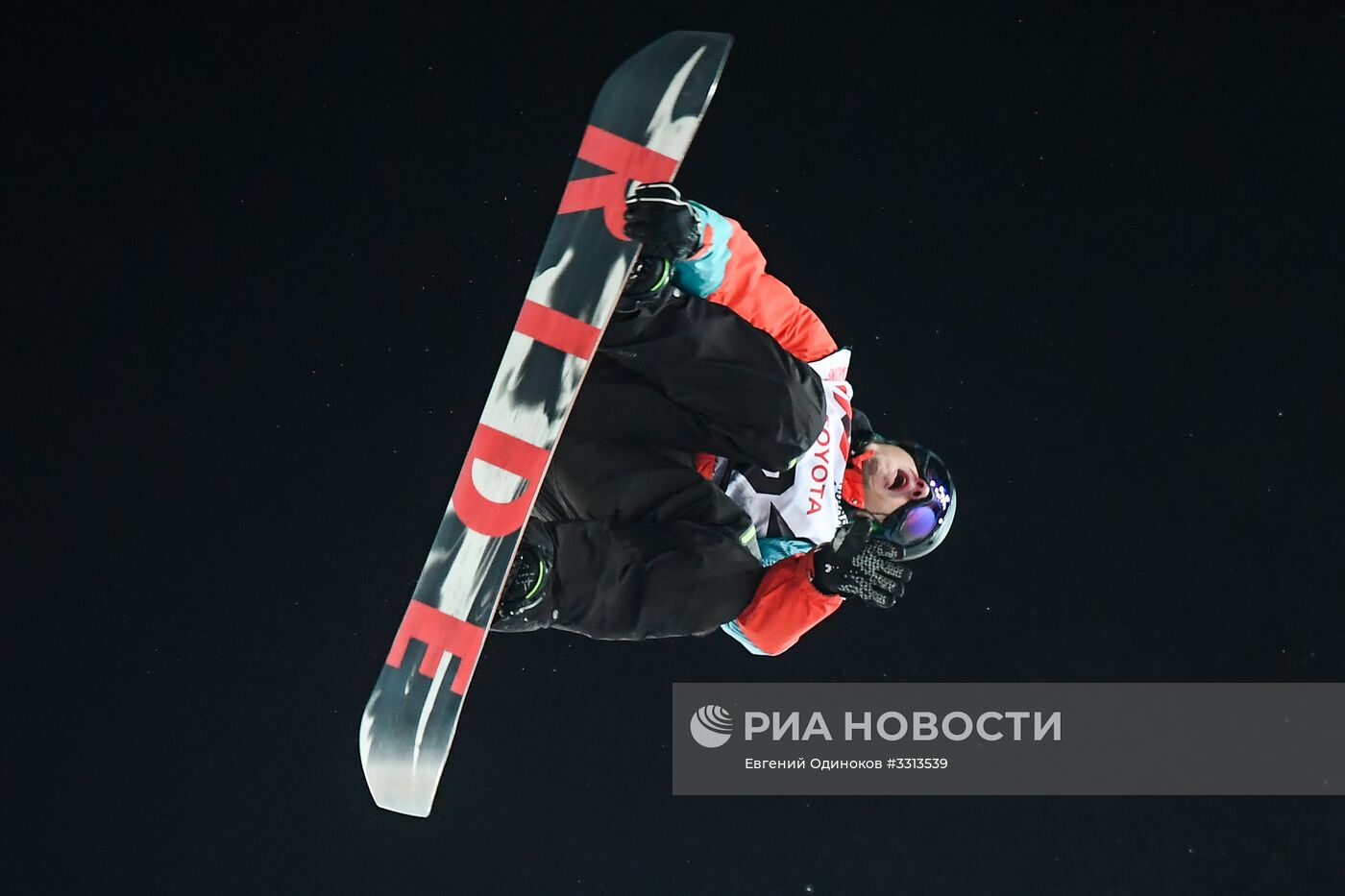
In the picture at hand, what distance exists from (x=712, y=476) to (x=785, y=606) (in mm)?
280

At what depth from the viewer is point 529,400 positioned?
223 centimetres

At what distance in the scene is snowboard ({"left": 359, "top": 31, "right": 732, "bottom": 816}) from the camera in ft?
7.23

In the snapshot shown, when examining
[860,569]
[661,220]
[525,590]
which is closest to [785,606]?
[860,569]

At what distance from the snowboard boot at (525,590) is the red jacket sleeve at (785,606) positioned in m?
0.42

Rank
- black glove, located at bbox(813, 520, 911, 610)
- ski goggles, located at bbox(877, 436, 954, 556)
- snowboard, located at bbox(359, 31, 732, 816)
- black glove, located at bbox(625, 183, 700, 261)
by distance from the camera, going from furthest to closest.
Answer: ski goggles, located at bbox(877, 436, 954, 556), black glove, located at bbox(813, 520, 911, 610), snowboard, located at bbox(359, 31, 732, 816), black glove, located at bbox(625, 183, 700, 261)

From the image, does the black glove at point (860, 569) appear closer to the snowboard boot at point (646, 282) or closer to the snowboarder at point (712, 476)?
the snowboarder at point (712, 476)

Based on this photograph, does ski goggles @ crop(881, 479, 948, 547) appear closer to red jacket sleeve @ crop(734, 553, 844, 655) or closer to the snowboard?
red jacket sleeve @ crop(734, 553, 844, 655)

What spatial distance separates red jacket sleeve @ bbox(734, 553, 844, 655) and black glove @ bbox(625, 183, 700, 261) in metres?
0.67

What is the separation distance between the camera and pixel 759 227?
315 cm

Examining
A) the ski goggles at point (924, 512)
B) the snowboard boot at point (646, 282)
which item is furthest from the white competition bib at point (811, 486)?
the snowboard boot at point (646, 282)

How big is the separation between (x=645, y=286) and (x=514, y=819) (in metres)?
1.54

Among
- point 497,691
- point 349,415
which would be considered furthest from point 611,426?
point 497,691

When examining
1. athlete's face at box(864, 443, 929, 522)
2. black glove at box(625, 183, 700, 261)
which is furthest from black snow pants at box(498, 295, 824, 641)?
athlete's face at box(864, 443, 929, 522)

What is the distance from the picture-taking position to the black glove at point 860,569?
2.40 m
